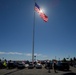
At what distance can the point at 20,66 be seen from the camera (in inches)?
1807

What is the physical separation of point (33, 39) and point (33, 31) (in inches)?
86.8

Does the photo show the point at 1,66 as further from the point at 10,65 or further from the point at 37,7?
the point at 37,7

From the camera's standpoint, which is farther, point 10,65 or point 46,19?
point 10,65

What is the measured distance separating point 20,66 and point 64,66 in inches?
529

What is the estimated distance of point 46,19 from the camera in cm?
3609

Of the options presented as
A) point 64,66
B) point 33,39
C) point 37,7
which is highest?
point 37,7

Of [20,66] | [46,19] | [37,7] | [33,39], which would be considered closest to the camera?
[46,19]

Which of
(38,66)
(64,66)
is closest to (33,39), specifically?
(38,66)

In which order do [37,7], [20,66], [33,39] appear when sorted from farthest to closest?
[33,39], [20,66], [37,7]

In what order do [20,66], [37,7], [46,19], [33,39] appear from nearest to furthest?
[46,19] → [37,7] → [20,66] → [33,39]

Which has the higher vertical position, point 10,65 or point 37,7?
point 37,7

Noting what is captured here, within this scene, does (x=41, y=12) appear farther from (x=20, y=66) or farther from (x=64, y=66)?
(x=20, y=66)

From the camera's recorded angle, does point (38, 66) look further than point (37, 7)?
Yes

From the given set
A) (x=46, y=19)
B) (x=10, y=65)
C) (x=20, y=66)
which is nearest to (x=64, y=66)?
(x=46, y=19)
